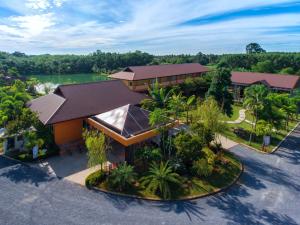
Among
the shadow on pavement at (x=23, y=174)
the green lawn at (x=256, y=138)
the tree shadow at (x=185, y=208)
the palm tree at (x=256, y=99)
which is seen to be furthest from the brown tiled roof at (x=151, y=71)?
the tree shadow at (x=185, y=208)

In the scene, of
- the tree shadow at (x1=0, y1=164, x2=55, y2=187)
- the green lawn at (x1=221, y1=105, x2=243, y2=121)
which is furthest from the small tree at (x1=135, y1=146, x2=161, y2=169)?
the green lawn at (x1=221, y1=105, x2=243, y2=121)

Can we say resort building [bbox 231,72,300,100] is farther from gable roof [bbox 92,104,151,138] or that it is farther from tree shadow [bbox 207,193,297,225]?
tree shadow [bbox 207,193,297,225]

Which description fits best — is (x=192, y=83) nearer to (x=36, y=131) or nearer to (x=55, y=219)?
(x=36, y=131)

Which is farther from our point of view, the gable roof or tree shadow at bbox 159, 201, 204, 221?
the gable roof

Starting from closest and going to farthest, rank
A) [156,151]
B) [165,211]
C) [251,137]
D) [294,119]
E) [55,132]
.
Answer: [165,211] < [156,151] < [55,132] < [251,137] < [294,119]

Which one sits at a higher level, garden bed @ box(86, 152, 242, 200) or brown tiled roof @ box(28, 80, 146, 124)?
brown tiled roof @ box(28, 80, 146, 124)

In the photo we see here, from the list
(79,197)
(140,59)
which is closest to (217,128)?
(79,197)
